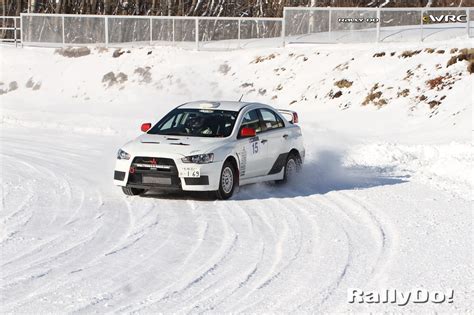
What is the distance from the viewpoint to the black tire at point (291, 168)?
50.6 ft

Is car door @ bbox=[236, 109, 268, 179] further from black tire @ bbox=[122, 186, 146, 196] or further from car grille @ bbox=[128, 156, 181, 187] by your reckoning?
black tire @ bbox=[122, 186, 146, 196]

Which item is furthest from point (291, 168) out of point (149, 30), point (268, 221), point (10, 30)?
point (10, 30)

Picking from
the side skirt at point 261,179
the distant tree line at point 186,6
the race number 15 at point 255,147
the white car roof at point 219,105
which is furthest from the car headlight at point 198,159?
the distant tree line at point 186,6

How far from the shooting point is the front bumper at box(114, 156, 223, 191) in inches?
521

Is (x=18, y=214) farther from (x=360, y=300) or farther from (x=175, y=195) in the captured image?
(x=360, y=300)

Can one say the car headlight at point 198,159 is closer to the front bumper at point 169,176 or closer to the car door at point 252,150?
the front bumper at point 169,176

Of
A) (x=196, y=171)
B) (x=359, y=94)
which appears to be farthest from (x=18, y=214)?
(x=359, y=94)

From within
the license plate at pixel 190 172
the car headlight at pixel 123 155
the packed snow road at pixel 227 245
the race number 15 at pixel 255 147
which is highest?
the race number 15 at pixel 255 147

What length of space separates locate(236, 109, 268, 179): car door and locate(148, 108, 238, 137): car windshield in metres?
0.24

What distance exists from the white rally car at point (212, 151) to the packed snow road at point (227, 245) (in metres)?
0.31

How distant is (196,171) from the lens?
13.2 meters

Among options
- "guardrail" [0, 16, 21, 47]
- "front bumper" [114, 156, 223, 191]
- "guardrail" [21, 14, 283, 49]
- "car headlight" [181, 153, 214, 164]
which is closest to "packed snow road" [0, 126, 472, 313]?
"front bumper" [114, 156, 223, 191]

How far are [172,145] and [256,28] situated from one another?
84.3ft

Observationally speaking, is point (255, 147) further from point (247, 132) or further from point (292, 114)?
point (292, 114)
